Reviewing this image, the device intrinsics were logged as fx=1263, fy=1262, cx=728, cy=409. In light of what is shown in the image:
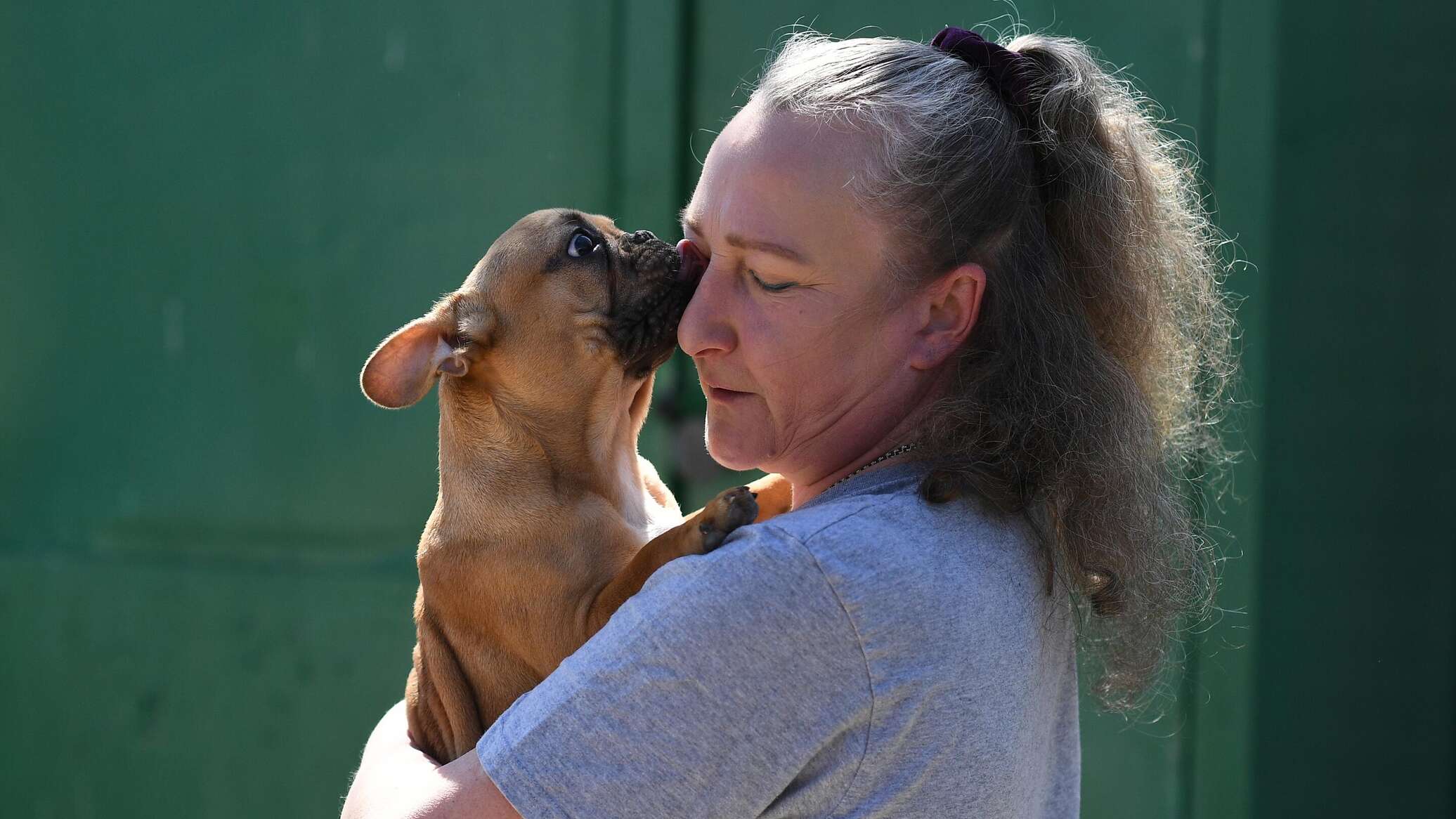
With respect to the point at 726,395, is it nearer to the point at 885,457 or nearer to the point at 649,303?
the point at 885,457

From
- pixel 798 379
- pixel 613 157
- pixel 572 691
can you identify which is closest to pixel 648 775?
pixel 572 691

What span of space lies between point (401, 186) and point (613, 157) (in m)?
0.82

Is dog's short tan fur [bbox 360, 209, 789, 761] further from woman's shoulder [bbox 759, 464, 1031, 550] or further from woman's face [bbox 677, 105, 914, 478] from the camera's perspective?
woman's shoulder [bbox 759, 464, 1031, 550]

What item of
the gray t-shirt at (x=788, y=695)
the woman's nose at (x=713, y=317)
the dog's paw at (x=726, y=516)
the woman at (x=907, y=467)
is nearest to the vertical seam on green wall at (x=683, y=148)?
the woman at (x=907, y=467)

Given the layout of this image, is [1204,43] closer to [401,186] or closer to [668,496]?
[668,496]

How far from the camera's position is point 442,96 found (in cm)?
470

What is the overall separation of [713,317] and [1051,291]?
21.8 inches

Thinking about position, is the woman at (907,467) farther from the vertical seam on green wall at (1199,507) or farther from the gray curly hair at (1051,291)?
the vertical seam on green wall at (1199,507)

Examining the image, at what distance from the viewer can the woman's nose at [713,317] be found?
2.07 metres

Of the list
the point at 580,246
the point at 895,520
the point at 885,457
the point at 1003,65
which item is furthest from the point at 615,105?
the point at 895,520

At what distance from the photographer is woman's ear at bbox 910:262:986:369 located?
6.57ft

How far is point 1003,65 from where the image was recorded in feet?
7.03

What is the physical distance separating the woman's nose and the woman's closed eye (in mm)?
59

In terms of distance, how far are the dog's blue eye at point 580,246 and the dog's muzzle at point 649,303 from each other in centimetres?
8
